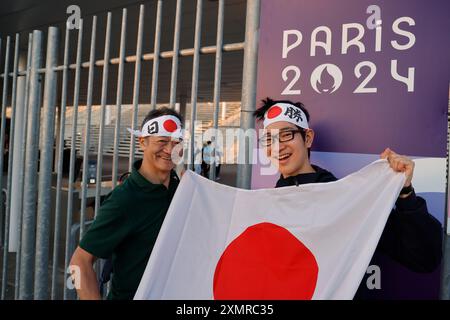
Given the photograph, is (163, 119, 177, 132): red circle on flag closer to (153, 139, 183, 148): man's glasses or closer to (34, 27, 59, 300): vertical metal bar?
(153, 139, 183, 148): man's glasses

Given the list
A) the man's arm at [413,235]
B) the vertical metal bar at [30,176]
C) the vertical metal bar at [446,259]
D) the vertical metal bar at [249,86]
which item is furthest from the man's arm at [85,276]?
the vertical metal bar at [30,176]

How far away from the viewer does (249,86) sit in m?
2.49

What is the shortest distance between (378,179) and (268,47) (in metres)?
1.05

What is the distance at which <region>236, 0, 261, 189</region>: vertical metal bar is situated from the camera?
2.48 meters

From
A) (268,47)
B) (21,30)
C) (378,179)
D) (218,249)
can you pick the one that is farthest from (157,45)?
(21,30)

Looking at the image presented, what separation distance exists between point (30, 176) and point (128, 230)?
2.07 metres

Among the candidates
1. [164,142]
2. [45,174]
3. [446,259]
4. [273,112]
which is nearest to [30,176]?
[45,174]

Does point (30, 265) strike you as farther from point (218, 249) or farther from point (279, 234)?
point (279, 234)

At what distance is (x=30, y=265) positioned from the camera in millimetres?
3615

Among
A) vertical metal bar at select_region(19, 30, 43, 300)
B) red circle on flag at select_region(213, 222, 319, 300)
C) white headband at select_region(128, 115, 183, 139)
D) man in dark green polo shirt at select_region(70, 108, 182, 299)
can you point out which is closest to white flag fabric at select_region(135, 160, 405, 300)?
red circle on flag at select_region(213, 222, 319, 300)

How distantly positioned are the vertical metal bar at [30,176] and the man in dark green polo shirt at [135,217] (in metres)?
1.82

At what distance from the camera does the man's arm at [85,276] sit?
1.87m

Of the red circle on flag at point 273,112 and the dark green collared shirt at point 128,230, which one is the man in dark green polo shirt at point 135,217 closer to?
the dark green collared shirt at point 128,230
